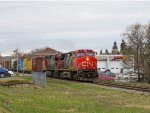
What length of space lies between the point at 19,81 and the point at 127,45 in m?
52.4

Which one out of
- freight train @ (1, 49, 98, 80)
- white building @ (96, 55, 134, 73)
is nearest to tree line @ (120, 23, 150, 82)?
freight train @ (1, 49, 98, 80)

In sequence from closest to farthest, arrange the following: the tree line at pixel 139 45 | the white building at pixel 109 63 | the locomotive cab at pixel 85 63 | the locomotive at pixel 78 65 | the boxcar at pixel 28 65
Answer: the locomotive cab at pixel 85 63 → the locomotive at pixel 78 65 → the tree line at pixel 139 45 → the boxcar at pixel 28 65 → the white building at pixel 109 63

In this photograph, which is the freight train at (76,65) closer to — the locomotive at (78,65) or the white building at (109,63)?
the locomotive at (78,65)

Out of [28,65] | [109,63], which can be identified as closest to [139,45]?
[28,65]

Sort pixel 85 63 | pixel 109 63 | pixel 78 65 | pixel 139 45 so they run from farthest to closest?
pixel 109 63, pixel 139 45, pixel 85 63, pixel 78 65

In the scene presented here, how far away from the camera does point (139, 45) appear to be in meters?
83.1

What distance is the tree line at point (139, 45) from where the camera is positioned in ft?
246

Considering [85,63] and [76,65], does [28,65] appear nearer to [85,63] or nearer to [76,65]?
[76,65]

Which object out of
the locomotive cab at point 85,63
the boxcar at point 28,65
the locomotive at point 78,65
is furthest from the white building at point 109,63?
the locomotive cab at point 85,63

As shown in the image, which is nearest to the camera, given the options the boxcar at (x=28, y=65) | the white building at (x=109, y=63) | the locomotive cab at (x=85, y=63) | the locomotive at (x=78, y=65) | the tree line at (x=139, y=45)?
the locomotive cab at (x=85, y=63)

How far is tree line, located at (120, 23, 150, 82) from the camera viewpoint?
74.9 meters

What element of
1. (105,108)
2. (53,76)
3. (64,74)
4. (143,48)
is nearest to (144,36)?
(143,48)

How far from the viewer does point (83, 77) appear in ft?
157

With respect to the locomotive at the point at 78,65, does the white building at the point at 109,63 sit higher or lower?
higher
